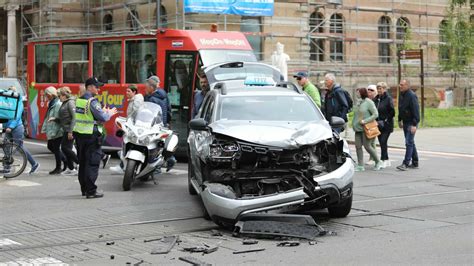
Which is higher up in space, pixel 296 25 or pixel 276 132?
pixel 296 25

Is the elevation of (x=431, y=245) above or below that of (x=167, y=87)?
below

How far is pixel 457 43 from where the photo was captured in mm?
43750

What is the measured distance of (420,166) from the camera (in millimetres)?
16703

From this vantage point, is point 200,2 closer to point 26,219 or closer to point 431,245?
point 26,219

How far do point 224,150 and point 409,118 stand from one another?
7.62 m

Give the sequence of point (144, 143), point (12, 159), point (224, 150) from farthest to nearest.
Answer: point (12, 159), point (144, 143), point (224, 150)

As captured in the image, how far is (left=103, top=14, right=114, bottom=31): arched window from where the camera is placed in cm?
4479

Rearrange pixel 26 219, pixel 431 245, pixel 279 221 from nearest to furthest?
pixel 431 245, pixel 279 221, pixel 26 219

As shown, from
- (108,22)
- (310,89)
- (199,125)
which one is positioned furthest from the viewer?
(108,22)

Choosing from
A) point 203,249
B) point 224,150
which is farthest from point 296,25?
point 203,249

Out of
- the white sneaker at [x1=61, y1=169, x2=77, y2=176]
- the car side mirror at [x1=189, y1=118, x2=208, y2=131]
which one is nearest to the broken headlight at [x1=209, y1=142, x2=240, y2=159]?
the car side mirror at [x1=189, y1=118, x2=208, y2=131]

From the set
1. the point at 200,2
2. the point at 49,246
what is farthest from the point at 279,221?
the point at 200,2

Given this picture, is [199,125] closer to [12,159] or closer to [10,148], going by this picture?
[10,148]

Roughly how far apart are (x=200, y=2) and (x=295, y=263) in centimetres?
2822
